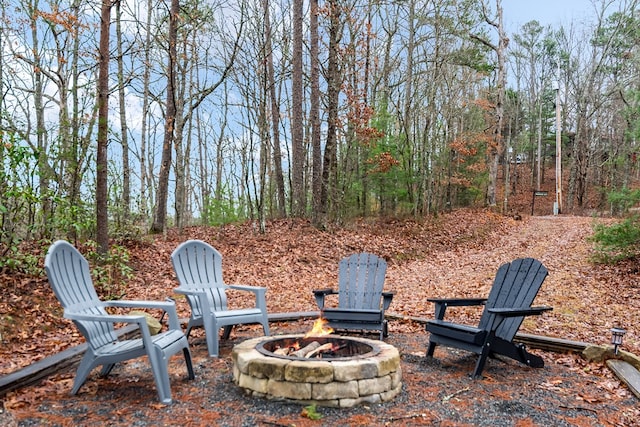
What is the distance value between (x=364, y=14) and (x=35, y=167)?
8.94 m

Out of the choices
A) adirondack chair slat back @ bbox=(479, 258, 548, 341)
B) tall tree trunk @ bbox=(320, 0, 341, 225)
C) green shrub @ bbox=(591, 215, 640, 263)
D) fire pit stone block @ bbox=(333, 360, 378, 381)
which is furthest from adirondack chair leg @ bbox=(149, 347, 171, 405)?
green shrub @ bbox=(591, 215, 640, 263)

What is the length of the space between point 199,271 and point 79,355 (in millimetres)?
1318

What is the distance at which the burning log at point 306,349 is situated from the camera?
3430 millimetres

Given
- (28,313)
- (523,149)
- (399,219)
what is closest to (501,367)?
(28,313)

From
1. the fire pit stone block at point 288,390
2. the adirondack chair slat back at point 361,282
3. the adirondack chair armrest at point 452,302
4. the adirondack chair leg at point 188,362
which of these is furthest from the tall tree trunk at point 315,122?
the fire pit stone block at point 288,390

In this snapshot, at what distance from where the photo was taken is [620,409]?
10.1ft

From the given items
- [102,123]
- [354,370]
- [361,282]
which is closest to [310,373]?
[354,370]

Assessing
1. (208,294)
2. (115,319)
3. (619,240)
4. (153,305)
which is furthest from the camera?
(619,240)

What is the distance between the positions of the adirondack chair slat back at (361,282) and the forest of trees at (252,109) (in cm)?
341

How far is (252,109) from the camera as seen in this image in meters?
11.4

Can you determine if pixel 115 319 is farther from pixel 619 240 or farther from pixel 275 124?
pixel 275 124

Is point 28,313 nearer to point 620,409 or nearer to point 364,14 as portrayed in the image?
point 620,409

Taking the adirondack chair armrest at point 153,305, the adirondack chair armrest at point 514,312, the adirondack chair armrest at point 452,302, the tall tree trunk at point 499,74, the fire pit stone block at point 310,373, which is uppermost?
the tall tree trunk at point 499,74

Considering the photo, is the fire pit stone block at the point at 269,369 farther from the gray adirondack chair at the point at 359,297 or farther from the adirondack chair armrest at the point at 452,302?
the adirondack chair armrest at the point at 452,302
